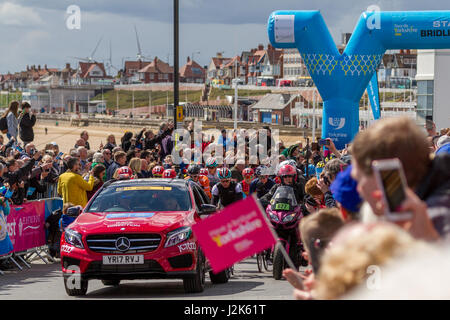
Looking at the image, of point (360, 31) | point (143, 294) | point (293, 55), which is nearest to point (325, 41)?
point (360, 31)

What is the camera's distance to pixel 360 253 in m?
2.99

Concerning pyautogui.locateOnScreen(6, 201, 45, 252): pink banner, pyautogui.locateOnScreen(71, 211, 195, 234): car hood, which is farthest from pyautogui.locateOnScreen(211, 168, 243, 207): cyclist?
pyautogui.locateOnScreen(6, 201, 45, 252): pink banner

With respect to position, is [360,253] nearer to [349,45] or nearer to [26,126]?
[349,45]

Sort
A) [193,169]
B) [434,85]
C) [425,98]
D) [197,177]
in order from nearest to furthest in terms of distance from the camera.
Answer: [193,169] < [197,177] < [434,85] < [425,98]

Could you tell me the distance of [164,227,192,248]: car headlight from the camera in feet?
37.4

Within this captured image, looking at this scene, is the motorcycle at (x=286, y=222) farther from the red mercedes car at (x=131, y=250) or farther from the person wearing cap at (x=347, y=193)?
the person wearing cap at (x=347, y=193)

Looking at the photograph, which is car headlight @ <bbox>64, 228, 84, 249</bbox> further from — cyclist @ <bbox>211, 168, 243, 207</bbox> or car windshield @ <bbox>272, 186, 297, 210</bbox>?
cyclist @ <bbox>211, 168, 243, 207</bbox>

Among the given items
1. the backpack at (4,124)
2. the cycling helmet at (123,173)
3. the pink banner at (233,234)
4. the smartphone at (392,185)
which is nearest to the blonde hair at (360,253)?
the smartphone at (392,185)

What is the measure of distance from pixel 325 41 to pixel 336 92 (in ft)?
4.16

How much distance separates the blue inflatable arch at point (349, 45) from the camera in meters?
21.1

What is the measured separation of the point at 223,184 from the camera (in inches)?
588

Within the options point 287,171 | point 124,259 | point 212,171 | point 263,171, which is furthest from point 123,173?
point 124,259

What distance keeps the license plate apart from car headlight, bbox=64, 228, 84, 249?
424 mm

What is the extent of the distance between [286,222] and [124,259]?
2.79 meters
